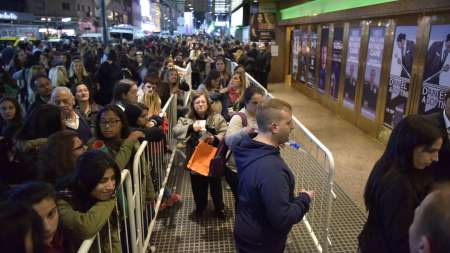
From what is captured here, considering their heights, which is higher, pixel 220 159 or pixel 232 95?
pixel 232 95

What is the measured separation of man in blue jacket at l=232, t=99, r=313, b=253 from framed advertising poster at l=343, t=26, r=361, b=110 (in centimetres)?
637

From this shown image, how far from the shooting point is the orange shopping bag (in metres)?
3.46

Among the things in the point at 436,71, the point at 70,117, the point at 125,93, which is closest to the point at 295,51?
the point at 436,71

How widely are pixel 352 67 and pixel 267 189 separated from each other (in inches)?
272

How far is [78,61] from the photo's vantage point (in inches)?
282

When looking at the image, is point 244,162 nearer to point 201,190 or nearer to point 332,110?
point 201,190

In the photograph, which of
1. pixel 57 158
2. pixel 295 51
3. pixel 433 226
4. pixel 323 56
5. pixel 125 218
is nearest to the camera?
pixel 433 226

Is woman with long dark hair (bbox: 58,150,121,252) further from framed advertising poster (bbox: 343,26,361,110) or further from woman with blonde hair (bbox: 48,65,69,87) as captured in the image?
framed advertising poster (bbox: 343,26,361,110)

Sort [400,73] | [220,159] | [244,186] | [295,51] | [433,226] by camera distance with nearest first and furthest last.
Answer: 1. [433,226]
2. [244,186]
3. [220,159]
4. [400,73]
5. [295,51]

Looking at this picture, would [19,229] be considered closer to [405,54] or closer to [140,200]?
[140,200]

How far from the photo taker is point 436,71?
17.0ft

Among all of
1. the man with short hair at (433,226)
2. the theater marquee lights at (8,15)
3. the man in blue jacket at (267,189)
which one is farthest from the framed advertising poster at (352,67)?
the theater marquee lights at (8,15)

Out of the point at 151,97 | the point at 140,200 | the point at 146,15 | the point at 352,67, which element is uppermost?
the point at 146,15

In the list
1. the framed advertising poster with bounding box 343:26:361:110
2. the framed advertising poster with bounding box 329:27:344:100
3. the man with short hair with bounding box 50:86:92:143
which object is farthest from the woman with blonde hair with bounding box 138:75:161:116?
the framed advertising poster with bounding box 329:27:344:100
